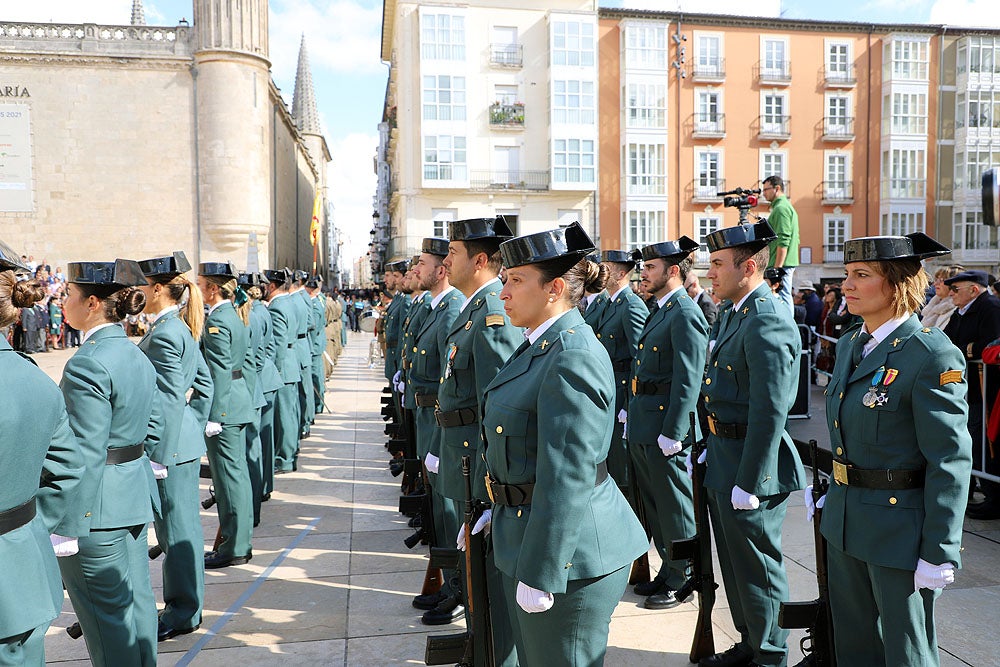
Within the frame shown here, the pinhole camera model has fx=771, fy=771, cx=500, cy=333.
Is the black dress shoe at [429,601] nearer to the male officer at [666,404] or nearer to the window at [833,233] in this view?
the male officer at [666,404]

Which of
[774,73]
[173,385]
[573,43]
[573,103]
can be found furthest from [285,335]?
[774,73]

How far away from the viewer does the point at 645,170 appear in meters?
39.5

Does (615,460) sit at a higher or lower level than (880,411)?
lower

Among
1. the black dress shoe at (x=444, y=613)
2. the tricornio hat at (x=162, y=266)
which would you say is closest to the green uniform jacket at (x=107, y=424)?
the tricornio hat at (x=162, y=266)

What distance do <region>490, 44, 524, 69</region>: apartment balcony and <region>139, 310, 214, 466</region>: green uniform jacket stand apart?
118ft

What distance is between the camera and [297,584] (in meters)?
5.57

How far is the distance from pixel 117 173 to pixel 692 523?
3482 centimetres

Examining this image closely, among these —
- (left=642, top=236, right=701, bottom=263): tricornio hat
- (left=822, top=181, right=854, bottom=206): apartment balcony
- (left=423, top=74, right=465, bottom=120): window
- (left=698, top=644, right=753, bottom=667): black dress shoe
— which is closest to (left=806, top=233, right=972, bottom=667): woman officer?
(left=698, top=644, right=753, bottom=667): black dress shoe

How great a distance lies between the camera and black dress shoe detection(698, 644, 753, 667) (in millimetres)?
4016

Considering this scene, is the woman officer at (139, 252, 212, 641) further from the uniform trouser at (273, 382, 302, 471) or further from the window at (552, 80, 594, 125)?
the window at (552, 80, 594, 125)

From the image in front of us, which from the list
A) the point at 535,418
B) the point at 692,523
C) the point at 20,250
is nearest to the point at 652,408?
the point at 692,523

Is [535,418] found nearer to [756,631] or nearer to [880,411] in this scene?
[880,411]

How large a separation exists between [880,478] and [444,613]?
9.32 ft

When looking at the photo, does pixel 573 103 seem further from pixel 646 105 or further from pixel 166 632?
pixel 166 632
